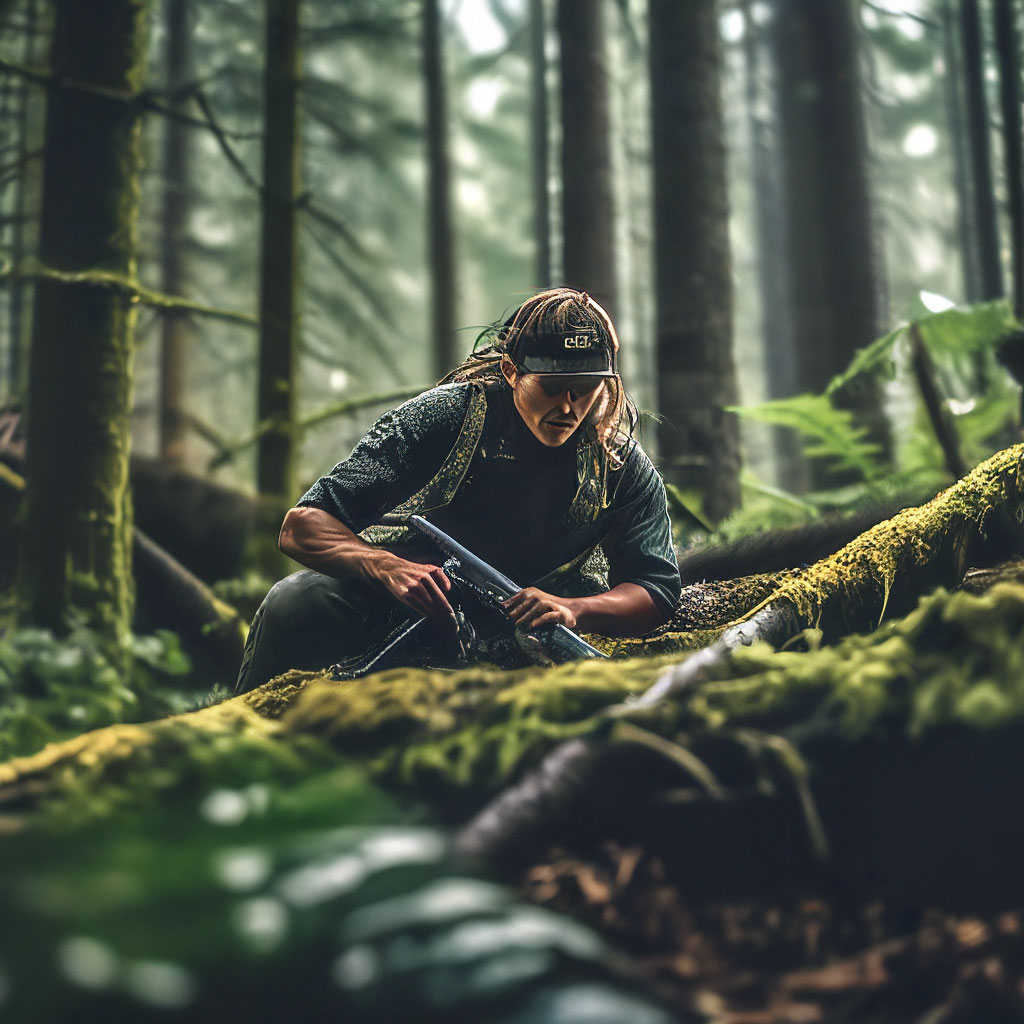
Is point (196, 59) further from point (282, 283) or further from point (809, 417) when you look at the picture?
point (809, 417)

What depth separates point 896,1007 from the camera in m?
1.31

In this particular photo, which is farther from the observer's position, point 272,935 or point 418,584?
point 418,584

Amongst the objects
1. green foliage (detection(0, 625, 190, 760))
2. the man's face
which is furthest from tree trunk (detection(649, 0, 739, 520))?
green foliage (detection(0, 625, 190, 760))

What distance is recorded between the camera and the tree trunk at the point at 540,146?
15.4 metres

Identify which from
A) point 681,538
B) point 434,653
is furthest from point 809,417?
point 434,653

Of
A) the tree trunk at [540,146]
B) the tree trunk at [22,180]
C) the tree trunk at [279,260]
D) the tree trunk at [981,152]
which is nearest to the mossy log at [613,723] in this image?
the tree trunk at [279,260]

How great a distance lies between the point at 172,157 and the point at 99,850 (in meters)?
15.3

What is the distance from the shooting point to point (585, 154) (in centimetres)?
834

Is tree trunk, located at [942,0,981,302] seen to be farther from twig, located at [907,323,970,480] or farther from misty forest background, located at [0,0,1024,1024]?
twig, located at [907,323,970,480]

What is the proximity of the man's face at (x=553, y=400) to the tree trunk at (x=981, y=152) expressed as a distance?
9.29m

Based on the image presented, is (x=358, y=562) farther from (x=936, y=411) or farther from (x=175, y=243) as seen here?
(x=175, y=243)

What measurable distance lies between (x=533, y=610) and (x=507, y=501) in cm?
61

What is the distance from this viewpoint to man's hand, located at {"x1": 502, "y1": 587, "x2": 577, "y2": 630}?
275 centimetres

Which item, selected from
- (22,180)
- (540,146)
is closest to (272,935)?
(22,180)
